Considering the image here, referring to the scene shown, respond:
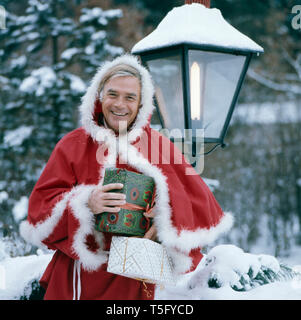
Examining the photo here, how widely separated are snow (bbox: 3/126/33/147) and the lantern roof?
3225 millimetres

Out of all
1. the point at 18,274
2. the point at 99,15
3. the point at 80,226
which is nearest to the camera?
the point at 80,226

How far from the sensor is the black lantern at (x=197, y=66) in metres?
2.63

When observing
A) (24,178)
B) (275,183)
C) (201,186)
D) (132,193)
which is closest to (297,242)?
(275,183)

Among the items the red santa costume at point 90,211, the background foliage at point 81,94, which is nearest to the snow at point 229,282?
the red santa costume at point 90,211

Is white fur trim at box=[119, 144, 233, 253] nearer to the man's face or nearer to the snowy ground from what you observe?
the man's face

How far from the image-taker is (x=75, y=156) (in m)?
2.27

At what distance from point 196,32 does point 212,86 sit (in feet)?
1.37

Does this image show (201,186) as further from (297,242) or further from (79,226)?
(297,242)

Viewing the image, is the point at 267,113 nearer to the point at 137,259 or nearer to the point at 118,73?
the point at 118,73

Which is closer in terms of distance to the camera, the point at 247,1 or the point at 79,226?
the point at 79,226

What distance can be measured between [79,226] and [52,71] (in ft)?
12.5

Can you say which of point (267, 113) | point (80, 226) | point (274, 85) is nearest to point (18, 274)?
point (80, 226)

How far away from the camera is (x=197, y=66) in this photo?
274 centimetres

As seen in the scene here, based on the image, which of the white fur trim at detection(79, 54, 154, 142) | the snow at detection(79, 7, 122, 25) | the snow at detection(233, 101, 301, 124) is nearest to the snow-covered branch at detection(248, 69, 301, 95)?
the snow at detection(233, 101, 301, 124)
